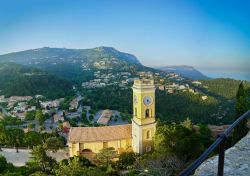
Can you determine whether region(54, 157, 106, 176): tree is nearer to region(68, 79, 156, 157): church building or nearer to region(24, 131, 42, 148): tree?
region(68, 79, 156, 157): church building

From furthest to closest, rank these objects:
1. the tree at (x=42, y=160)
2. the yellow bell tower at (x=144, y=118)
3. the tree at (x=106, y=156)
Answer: the yellow bell tower at (x=144, y=118) < the tree at (x=42, y=160) < the tree at (x=106, y=156)

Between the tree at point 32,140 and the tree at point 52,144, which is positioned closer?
the tree at point 52,144

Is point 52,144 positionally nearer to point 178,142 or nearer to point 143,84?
point 143,84

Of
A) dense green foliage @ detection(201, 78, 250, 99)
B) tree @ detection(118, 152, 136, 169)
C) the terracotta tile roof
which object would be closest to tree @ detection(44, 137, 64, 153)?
the terracotta tile roof

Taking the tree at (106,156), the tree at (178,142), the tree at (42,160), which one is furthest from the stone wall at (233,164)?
the tree at (42,160)

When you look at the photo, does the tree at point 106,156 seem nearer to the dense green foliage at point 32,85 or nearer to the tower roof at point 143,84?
the tower roof at point 143,84

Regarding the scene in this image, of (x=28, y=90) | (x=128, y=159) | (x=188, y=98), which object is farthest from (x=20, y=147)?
(x=28, y=90)
